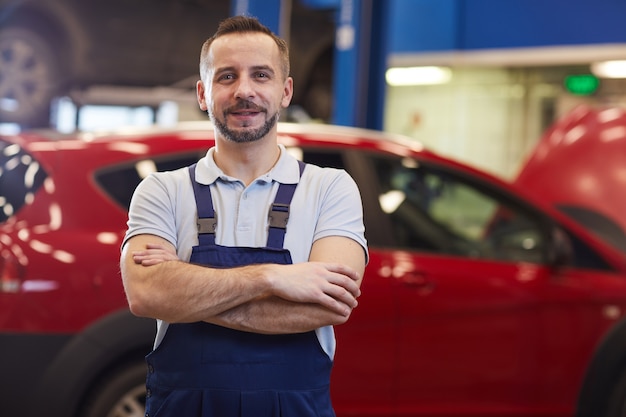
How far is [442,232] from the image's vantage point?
3.78 meters

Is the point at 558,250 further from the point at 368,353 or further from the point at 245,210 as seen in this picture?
the point at 245,210

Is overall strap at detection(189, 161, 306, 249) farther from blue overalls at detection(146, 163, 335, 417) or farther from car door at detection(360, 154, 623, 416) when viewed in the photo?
car door at detection(360, 154, 623, 416)

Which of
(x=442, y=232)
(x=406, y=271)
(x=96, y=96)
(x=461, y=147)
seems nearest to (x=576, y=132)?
(x=442, y=232)

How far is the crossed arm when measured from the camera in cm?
174

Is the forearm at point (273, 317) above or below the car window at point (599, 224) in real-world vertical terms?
above

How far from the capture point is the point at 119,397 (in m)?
3.20

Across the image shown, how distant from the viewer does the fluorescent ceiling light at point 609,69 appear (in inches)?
323

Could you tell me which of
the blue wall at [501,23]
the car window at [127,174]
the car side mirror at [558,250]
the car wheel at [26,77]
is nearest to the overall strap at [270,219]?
the car window at [127,174]

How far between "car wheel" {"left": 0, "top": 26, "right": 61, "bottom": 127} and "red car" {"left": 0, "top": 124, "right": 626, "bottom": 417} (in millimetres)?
5031

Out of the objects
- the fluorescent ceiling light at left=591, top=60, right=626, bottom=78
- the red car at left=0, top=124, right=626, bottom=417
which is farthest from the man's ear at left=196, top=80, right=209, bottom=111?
the fluorescent ceiling light at left=591, top=60, right=626, bottom=78

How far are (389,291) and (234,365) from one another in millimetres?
1723

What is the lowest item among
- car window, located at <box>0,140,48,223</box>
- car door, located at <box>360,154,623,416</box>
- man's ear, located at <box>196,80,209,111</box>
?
car door, located at <box>360,154,623,416</box>

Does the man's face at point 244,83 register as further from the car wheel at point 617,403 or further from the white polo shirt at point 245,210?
the car wheel at point 617,403

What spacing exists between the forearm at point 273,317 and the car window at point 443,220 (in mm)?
1817
